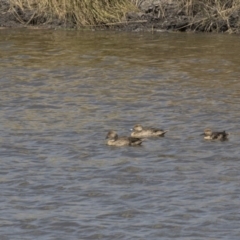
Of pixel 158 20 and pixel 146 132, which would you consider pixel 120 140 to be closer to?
pixel 146 132

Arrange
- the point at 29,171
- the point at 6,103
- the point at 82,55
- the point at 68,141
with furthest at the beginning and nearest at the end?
the point at 82,55
the point at 6,103
the point at 68,141
the point at 29,171

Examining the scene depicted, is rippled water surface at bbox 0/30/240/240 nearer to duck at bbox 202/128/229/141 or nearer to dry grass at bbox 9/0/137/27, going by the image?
duck at bbox 202/128/229/141

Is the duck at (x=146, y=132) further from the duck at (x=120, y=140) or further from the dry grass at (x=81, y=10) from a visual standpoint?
the dry grass at (x=81, y=10)

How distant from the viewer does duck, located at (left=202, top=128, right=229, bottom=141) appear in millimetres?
11547

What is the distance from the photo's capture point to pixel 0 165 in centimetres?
1080

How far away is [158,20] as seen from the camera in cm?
2005

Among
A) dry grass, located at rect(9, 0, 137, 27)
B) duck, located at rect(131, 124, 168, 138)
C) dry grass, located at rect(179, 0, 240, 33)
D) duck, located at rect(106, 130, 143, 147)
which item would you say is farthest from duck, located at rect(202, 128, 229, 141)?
dry grass, located at rect(9, 0, 137, 27)

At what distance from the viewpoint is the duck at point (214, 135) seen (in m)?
11.5

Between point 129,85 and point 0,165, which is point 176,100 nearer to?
point 129,85

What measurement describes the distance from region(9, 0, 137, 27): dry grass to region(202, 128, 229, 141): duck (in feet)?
28.4

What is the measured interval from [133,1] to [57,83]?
539 cm

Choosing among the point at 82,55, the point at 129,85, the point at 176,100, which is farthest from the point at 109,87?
the point at 82,55

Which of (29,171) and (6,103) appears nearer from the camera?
(29,171)

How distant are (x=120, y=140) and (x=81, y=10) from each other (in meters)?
8.93
